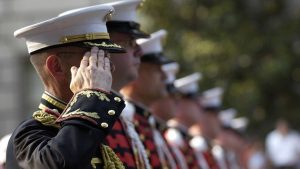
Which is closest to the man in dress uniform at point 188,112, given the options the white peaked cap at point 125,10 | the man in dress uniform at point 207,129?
the man in dress uniform at point 207,129

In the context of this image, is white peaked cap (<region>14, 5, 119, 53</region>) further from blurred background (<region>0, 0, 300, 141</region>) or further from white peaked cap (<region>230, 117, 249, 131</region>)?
blurred background (<region>0, 0, 300, 141</region>)

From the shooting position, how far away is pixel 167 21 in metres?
15.7

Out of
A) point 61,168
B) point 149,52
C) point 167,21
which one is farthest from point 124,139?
point 167,21

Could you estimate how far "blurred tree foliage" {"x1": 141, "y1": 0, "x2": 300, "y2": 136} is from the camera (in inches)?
614

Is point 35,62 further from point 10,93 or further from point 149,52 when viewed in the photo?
point 10,93

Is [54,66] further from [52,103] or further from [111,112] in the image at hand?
[111,112]

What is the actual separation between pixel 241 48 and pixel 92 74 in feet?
40.3

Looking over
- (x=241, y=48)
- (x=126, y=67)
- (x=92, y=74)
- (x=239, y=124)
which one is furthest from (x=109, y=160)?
(x=241, y=48)

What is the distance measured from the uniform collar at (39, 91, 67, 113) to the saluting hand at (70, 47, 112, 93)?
214 mm

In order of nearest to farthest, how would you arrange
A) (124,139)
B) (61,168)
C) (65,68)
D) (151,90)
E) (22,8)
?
(61,168)
(65,68)
(124,139)
(151,90)
(22,8)

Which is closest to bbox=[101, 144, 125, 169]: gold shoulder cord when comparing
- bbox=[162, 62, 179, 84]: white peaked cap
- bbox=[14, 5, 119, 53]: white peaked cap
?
bbox=[14, 5, 119, 53]: white peaked cap

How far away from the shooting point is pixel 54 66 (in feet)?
13.2

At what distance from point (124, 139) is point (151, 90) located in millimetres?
1784

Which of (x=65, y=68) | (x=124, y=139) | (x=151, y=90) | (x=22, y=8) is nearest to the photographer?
(x=65, y=68)
